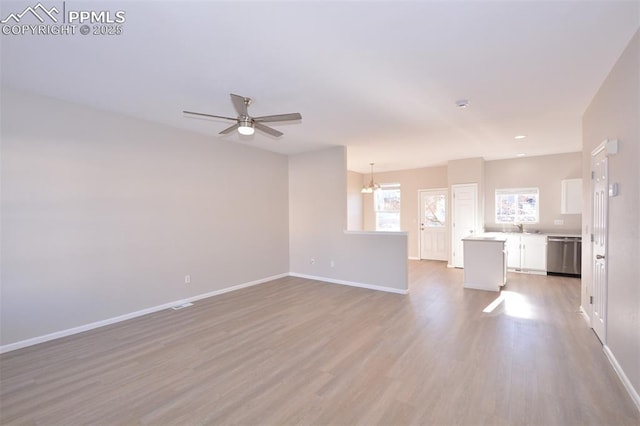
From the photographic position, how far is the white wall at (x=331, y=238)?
539cm

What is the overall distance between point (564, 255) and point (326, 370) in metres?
6.35

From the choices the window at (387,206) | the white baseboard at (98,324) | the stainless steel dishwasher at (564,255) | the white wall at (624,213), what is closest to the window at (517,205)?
the stainless steel dishwasher at (564,255)

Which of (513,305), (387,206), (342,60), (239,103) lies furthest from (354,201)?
(342,60)

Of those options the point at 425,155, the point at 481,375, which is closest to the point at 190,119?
the point at 481,375

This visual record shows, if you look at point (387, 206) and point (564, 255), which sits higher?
point (387, 206)

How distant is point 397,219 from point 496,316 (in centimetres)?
535

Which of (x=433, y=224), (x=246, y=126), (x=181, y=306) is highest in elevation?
(x=246, y=126)

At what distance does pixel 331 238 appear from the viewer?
239 inches

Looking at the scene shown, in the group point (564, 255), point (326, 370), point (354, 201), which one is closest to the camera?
point (326, 370)

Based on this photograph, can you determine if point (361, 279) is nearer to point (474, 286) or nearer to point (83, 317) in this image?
point (474, 286)

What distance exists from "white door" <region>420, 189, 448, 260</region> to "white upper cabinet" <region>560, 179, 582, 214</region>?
101 inches

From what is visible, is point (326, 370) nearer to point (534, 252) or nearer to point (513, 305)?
point (513, 305)

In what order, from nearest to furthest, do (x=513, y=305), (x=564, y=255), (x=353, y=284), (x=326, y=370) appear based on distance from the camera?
1. (x=326, y=370)
2. (x=513, y=305)
3. (x=353, y=284)
4. (x=564, y=255)

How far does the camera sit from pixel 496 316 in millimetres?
4000
